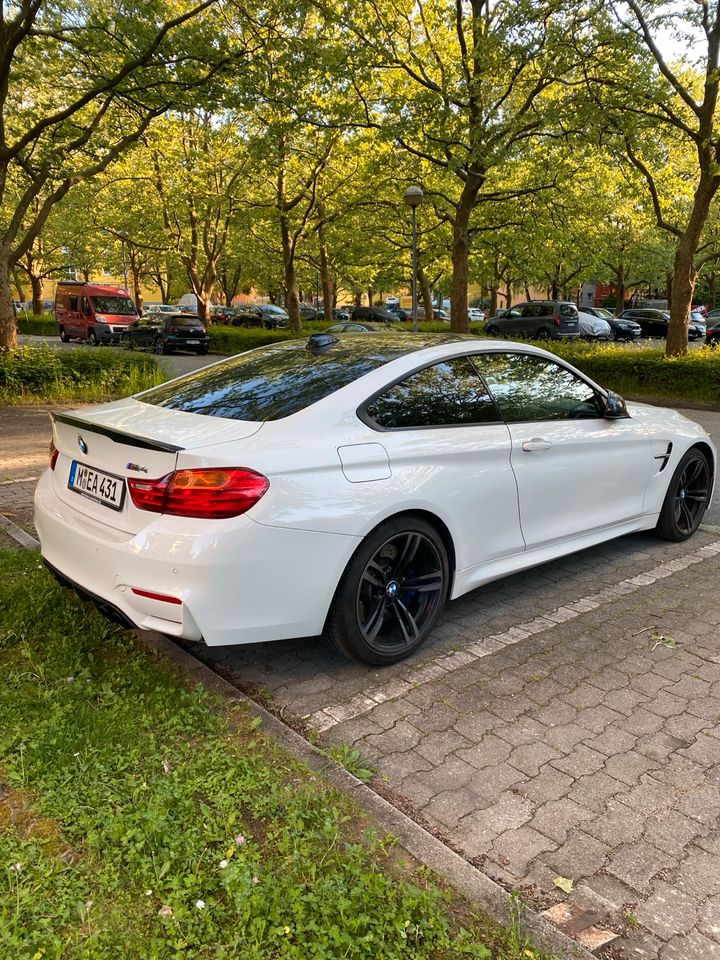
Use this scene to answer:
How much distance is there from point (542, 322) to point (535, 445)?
85.2 ft

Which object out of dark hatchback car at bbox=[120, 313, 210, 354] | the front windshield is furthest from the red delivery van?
dark hatchback car at bbox=[120, 313, 210, 354]

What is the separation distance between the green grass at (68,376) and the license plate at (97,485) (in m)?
8.98

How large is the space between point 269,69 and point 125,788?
12976 millimetres

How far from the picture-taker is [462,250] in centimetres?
1720

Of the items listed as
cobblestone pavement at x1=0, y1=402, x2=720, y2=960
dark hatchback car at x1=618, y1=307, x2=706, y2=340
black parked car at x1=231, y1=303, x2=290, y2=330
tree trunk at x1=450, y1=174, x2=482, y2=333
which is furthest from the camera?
black parked car at x1=231, y1=303, x2=290, y2=330

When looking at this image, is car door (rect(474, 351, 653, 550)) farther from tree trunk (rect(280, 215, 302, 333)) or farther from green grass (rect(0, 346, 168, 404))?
tree trunk (rect(280, 215, 302, 333))

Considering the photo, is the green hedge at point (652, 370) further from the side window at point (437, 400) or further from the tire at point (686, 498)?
the side window at point (437, 400)

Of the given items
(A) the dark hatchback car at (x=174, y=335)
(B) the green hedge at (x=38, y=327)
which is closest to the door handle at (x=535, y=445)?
(A) the dark hatchback car at (x=174, y=335)

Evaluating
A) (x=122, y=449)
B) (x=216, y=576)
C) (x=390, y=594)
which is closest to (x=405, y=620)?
(x=390, y=594)

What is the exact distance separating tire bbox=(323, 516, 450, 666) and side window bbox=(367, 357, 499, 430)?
1.68 ft

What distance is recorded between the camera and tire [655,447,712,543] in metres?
5.09

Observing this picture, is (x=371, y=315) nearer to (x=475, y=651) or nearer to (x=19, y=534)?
(x=19, y=534)

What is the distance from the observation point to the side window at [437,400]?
3.38 meters

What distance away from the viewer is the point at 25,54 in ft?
40.2
